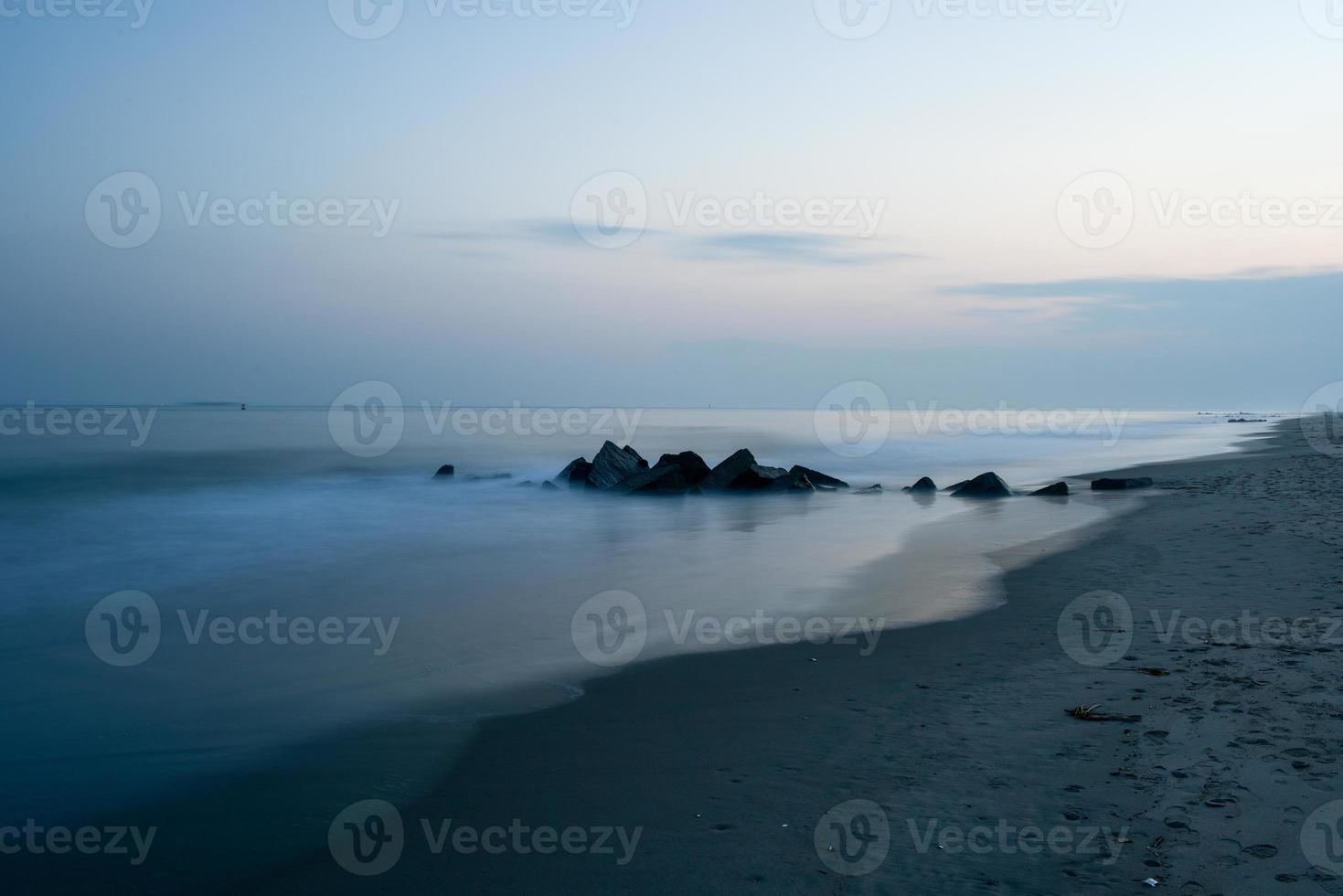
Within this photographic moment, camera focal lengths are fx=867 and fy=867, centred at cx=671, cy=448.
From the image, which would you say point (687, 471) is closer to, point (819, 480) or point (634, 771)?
point (819, 480)

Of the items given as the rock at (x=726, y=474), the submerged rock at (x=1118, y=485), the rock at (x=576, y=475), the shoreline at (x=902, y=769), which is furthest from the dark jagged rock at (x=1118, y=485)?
the shoreline at (x=902, y=769)

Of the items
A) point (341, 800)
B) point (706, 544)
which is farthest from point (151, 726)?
point (706, 544)

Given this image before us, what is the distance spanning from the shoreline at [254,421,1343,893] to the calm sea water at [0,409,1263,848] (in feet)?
2.57

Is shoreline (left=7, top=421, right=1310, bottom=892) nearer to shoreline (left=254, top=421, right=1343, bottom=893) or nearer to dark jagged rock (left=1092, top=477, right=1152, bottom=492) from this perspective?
shoreline (left=254, top=421, right=1343, bottom=893)

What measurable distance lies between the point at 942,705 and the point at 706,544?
9.28 m

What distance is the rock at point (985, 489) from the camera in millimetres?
21775

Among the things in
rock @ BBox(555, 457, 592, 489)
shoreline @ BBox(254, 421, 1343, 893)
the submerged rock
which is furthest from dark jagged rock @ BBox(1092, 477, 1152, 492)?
shoreline @ BBox(254, 421, 1343, 893)

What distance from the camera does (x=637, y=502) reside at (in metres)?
22.0

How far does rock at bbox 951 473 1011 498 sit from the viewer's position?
71.4ft

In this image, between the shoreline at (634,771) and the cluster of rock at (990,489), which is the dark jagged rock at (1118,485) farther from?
the shoreline at (634,771)

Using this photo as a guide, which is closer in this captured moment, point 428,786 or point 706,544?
point 428,786

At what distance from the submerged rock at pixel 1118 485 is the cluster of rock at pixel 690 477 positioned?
670cm

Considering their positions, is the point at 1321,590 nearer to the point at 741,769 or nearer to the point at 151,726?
the point at 741,769

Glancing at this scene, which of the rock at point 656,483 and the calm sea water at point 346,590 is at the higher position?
the rock at point 656,483
